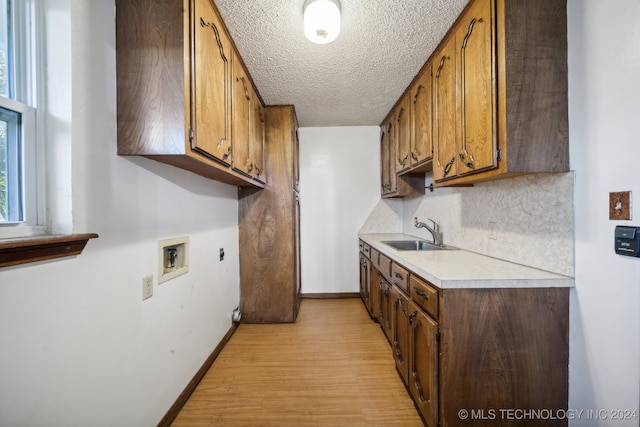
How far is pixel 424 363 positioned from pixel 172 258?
5.15 feet

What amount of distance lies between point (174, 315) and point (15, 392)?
2.56 feet

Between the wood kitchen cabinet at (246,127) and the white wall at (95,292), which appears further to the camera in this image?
the wood kitchen cabinet at (246,127)

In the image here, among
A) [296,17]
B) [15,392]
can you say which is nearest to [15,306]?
[15,392]

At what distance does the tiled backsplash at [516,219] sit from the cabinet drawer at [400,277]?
2.03 ft

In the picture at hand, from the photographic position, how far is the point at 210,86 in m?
1.34

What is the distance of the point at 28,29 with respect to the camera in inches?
32.9

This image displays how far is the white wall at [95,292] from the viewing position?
750mm

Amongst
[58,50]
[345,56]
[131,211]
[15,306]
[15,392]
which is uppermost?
[345,56]

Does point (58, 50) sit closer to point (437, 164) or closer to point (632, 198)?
point (437, 164)

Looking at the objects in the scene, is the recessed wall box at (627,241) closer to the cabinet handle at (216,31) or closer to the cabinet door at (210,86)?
the cabinet door at (210,86)

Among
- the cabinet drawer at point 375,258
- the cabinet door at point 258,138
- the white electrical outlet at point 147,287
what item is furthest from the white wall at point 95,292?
the cabinet drawer at point 375,258

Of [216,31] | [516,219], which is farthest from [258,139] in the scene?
[516,219]

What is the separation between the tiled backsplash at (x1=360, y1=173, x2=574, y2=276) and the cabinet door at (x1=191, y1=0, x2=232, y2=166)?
174 centimetres

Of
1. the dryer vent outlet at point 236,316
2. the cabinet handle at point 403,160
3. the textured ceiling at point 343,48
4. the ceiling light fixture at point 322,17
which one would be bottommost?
the dryer vent outlet at point 236,316
